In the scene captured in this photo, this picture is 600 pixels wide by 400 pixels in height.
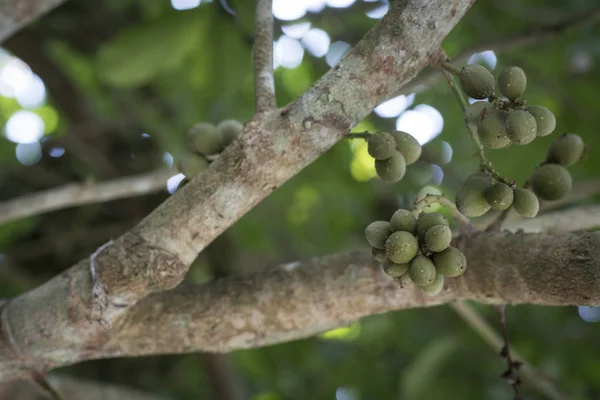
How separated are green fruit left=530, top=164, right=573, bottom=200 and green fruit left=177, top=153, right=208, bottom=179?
2.56 ft

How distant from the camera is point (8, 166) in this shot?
3877mm

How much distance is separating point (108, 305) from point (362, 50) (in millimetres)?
788

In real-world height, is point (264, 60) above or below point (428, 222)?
above

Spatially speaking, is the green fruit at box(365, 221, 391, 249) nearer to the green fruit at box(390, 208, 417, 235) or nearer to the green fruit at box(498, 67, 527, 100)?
the green fruit at box(390, 208, 417, 235)

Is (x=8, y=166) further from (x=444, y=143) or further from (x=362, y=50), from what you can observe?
(x=362, y=50)

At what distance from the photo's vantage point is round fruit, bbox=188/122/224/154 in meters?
1.56

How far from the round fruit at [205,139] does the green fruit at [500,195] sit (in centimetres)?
62

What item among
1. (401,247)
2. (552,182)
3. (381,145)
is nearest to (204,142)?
(381,145)

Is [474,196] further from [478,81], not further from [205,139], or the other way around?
[205,139]

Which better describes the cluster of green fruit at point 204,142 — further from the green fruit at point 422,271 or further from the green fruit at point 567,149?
the green fruit at point 567,149

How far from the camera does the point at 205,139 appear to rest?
1.56 metres

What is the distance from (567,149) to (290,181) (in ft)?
6.57

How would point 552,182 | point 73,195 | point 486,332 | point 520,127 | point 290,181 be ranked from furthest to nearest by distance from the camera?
point 290,181, point 73,195, point 486,332, point 552,182, point 520,127

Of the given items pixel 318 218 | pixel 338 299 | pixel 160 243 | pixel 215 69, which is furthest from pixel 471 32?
pixel 160 243
